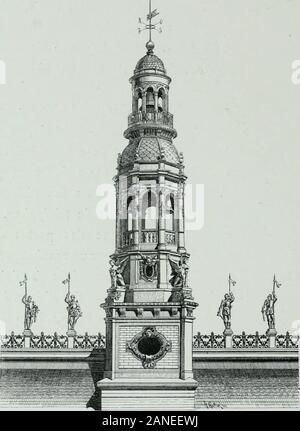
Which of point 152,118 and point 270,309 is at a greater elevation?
point 152,118

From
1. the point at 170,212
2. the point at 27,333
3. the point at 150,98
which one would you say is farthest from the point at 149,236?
the point at 27,333

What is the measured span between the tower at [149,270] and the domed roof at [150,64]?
0.06 metres

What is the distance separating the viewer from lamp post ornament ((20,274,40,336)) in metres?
49.7

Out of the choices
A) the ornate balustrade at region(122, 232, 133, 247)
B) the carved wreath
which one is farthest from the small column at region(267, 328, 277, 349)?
the ornate balustrade at region(122, 232, 133, 247)

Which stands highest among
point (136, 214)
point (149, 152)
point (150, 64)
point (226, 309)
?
point (150, 64)

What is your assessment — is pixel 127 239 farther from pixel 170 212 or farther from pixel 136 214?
pixel 170 212

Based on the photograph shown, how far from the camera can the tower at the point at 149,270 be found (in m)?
45.2

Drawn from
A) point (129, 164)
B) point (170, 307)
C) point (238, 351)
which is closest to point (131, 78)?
point (129, 164)

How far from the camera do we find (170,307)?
150 ft

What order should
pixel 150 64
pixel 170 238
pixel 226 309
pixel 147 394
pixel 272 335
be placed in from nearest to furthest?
pixel 147 394 → pixel 170 238 → pixel 150 64 → pixel 272 335 → pixel 226 309

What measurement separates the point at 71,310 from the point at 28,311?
2506 mm

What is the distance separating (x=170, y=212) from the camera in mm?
48219

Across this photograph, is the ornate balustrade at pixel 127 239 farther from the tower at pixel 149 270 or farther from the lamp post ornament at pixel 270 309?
the lamp post ornament at pixel 270 309

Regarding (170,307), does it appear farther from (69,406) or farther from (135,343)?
(69,406)
